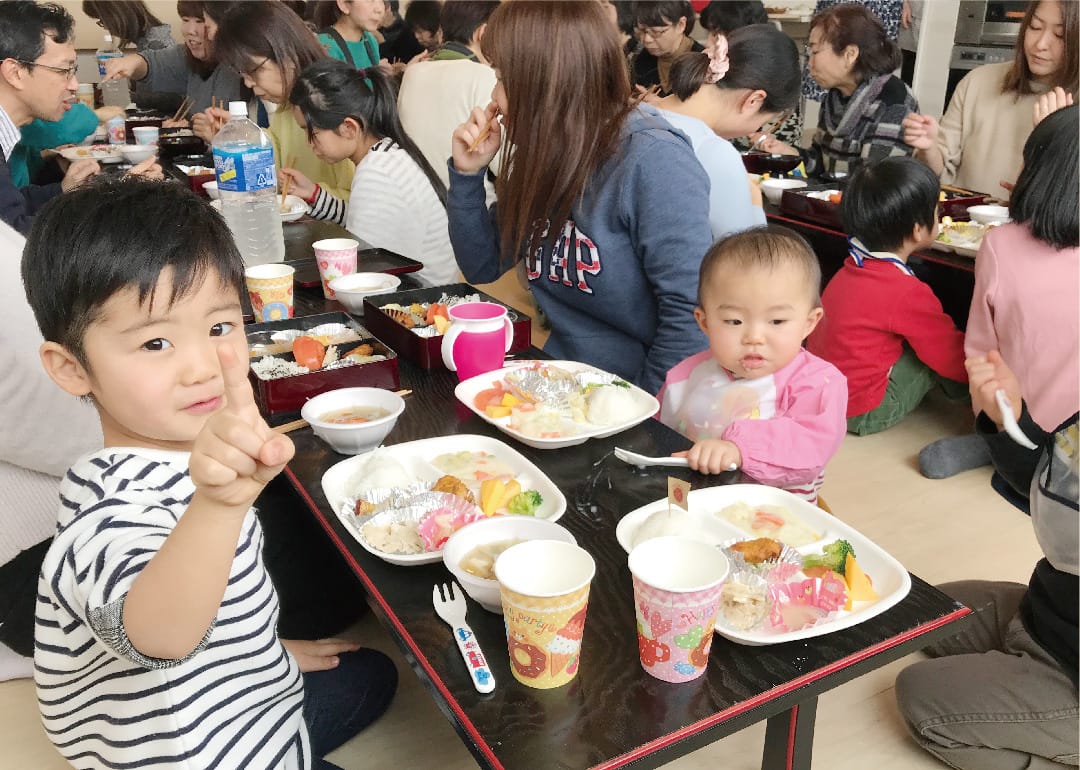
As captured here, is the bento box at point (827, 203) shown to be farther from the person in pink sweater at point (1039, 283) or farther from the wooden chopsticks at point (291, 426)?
the wooden chopsticks at point (291, 426)

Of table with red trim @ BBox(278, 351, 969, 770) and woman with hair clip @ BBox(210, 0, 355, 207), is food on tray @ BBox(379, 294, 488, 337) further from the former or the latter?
woman with hair clip @ BBox(210, 0, 355, 207)

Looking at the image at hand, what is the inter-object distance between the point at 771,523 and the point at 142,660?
783 mm

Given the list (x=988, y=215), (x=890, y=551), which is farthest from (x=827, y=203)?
(x=890, y=551)

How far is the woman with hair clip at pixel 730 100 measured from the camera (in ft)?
7.66

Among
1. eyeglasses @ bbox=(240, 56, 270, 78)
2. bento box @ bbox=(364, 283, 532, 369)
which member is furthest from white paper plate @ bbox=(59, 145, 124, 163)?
bento box @ bbox=(364, 283, 532, 369)

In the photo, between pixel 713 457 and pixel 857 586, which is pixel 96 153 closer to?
pixel 713 457

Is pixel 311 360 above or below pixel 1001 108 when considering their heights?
below

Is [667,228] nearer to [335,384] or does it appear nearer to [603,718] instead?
[335,384]

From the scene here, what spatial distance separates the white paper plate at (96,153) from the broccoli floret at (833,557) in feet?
11.6

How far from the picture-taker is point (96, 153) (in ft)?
12.3

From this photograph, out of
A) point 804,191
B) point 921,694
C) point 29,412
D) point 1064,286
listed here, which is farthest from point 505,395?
point 804,191

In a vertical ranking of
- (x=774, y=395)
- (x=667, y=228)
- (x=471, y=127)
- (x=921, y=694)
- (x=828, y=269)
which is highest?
(x=471, y=127)

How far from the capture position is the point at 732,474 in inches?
51.3

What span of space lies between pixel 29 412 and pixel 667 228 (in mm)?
1292
